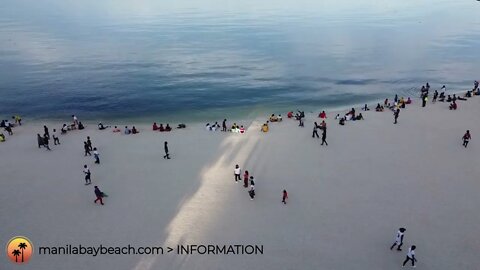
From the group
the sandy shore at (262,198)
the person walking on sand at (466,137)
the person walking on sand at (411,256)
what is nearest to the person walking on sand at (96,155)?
the sandy shore at (262,198)

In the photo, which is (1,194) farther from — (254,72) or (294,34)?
(294,34)

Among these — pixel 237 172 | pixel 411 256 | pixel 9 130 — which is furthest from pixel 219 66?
pixel 411 256

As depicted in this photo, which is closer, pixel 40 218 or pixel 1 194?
pixel 40 218

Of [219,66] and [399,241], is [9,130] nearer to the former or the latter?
[399,241]

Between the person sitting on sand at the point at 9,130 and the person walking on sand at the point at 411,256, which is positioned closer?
the person walking on sand at the point at 411,256

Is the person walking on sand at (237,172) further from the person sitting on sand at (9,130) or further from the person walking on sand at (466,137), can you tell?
the person sitting on sand at (9,130)

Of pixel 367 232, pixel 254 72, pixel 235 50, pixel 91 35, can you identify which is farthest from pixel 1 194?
pixel 91 35

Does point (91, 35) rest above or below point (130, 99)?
above
